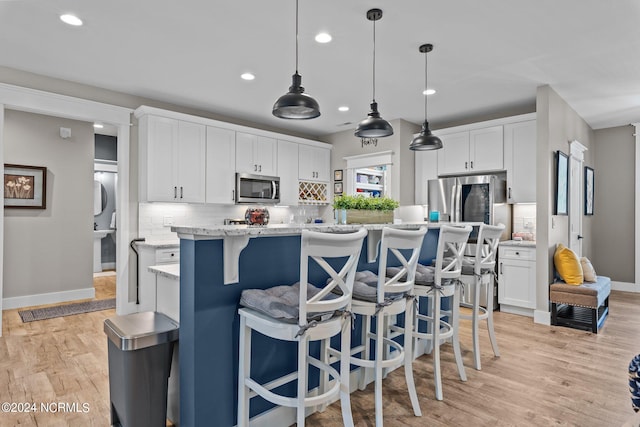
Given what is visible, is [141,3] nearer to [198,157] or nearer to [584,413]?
[198,157]

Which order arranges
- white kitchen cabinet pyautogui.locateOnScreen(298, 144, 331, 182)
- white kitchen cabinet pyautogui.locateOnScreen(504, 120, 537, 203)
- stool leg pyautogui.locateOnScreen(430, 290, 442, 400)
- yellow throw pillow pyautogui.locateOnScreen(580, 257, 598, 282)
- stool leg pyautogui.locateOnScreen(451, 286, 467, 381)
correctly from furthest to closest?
white kitchen cabinet pyautogui.locateOnScreen(298, 144, 331, 182) < white kitchen cabinet pyautogui.locateOnScreen(504, 120, 537, 203) < yellow throw pillow pyautogui.locateOnScreen(580, 257, 598, 282) < stool leg pyautogui.locateOnScreen(451, 286, 467, 381) < stool leg pyautogui.locateOnScreen(430, 290, 442, 400)

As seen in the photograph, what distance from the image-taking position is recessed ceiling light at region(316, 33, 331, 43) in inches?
122

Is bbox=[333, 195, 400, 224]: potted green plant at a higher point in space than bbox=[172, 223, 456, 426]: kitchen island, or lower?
higher

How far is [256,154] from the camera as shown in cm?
570

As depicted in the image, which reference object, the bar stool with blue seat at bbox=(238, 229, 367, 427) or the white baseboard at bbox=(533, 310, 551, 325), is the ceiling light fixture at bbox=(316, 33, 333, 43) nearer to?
the bar stool with blue seat at bbox=(238, 229, 367, 427)

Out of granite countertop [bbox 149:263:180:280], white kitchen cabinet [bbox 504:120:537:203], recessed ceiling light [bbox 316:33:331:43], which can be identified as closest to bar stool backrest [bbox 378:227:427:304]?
granite countertop [bbox 149:263:180:280]

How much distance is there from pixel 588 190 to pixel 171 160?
644cm

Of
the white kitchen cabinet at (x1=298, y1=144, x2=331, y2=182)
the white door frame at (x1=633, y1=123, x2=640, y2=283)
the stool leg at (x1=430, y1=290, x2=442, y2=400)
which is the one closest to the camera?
the stool leg at (x1=430, y1=290, x2=442, y2=400)

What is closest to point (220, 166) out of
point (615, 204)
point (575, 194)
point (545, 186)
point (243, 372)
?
point (243, 372)

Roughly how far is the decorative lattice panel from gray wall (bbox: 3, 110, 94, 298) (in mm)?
3262

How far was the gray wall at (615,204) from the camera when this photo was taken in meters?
6.12

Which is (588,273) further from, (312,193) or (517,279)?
(312,193)

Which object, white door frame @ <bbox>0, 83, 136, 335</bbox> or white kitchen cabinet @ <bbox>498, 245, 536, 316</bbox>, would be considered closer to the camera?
white door frame @ <bbox>0, 83, 136, 335</bbox>
